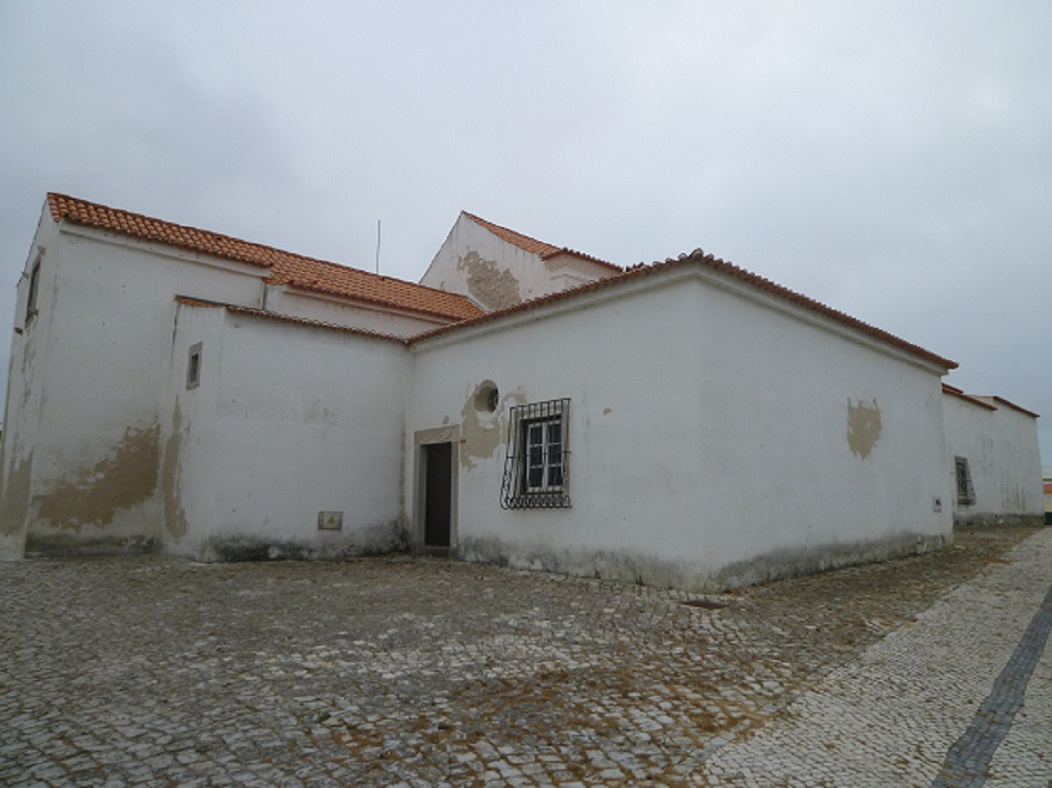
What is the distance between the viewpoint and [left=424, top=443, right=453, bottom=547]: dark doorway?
11320 millimetres

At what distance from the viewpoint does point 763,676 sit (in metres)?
4.51

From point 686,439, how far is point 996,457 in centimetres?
1703

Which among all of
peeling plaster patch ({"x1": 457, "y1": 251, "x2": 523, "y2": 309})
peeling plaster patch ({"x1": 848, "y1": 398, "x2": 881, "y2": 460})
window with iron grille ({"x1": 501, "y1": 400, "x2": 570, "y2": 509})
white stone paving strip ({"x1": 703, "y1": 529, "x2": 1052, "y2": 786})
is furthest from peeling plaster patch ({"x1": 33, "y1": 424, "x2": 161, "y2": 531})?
peeling plaster patch ({"x1": 848, "y1": 398, "x2": 881, "y2": 460})

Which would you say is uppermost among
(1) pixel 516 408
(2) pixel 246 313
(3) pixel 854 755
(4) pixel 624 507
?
(2) pixel 246 313

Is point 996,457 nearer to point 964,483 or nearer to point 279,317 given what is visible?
point 964,483

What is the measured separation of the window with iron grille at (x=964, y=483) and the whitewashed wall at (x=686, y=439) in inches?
303

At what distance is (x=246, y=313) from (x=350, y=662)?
7086 millimetres

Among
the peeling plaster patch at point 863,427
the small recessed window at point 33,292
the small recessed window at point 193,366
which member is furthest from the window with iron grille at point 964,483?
the small recessed window at point 33,292

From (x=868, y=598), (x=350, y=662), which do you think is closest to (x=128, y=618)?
(x=350, y=662)

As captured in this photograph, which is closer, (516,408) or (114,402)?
(516,408)

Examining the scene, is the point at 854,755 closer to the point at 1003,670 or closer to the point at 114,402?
the point at 1003,670

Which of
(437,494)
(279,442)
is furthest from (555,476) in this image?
(279,442)

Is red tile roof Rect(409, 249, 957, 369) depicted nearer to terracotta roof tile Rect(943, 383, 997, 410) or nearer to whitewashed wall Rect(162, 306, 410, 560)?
whitewashed wall Rect(162, 306, 410, 560)

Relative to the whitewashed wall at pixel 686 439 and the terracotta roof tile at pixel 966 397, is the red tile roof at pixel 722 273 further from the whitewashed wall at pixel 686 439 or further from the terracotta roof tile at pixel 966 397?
the terracotta roof tile at pixel 966 397
